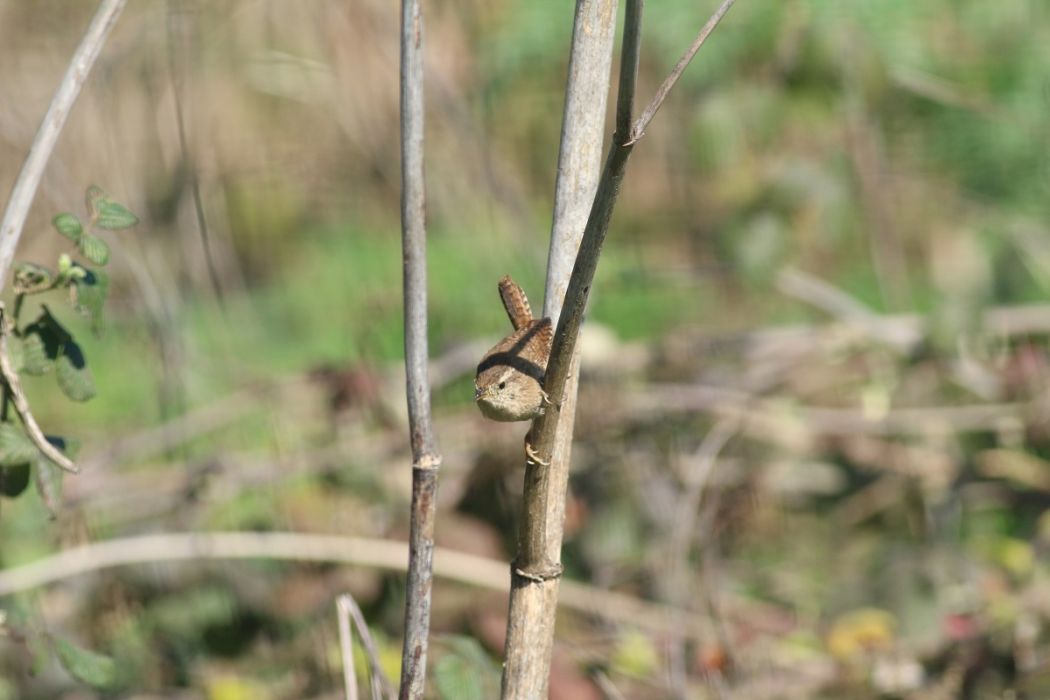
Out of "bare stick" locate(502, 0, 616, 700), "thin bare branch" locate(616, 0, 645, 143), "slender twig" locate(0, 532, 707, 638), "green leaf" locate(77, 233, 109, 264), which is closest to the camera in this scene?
"thin bare branch" locate(616, 0, 645, 143)

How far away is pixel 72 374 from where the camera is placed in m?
1.26

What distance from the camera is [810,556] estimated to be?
2.75m

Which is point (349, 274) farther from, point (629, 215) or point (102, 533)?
point (102, 533)

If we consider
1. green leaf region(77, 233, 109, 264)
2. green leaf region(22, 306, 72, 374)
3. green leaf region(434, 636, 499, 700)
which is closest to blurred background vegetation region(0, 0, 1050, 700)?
green leaf region(434, 636, 499, 700)

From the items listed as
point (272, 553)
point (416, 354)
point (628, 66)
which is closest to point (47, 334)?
point (416, 354)

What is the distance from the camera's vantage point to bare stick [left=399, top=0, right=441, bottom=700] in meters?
1.06

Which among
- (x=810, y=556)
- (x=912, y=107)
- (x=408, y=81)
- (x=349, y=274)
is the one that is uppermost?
(x=912, y=107)

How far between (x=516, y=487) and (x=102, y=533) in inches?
34.9

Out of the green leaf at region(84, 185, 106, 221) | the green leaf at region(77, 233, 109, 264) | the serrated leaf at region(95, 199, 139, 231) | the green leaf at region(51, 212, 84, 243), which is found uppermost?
the green leaf at region(84, 185, 106, 221)

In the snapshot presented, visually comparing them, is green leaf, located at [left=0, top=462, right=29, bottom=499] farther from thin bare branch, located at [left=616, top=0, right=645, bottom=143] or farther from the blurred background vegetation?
thin bare branch, located at [left=616, top=0, right=645, bottom=143]

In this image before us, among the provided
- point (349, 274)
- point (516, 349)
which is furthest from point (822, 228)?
point (516, 349)

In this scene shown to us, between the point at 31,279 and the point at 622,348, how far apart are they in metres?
1.80

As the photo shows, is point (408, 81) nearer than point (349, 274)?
Yes

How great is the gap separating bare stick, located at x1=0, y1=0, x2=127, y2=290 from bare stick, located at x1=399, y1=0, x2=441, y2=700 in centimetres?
29
